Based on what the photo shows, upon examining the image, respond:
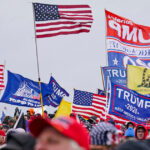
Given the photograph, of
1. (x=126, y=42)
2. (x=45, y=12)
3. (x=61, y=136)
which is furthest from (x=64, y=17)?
(x=61, y=136)

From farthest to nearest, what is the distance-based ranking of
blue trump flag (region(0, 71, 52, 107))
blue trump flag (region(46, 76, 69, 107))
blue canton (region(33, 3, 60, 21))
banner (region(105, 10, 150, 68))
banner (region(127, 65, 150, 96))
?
blue trump flag (region(46, 76, 69, 107)) → blue trump flag (region(0, 71, 52, 107)) → banner (region(105, 10, 150, 68)) → banner (region(127, 65, 150, 96)) → blue canton (region(33, 3, 60, 21))

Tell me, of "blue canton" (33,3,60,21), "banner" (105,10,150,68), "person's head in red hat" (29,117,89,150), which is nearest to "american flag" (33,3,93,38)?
"blue canton" (33,3,60,21)

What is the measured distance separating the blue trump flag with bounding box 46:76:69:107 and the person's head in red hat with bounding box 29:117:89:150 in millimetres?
21277

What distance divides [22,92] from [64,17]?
28.0ft

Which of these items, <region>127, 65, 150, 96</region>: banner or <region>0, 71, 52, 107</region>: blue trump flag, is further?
<region>0, 71, 52, 107</region>: blue trump flag

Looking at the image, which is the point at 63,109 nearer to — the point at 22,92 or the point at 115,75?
the point at 115,75

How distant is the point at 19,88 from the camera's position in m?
24.8

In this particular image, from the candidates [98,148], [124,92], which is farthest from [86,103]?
[98,148]

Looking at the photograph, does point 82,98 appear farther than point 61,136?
Yes

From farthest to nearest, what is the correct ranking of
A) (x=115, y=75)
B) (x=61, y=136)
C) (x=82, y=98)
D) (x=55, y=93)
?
(x=55, y=93) → (x=115, y=75) → (x=82, y=98) → (x=61, y=136)

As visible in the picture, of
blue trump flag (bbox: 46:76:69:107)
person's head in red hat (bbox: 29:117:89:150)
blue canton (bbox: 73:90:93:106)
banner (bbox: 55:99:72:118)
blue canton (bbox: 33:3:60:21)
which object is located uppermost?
blue canton (bbox: 33:3:60:21)

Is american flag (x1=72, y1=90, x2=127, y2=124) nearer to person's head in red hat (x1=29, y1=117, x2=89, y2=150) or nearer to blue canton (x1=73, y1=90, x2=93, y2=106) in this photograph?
blue canton (x1=73, y1=90, x2=93, y2=106)

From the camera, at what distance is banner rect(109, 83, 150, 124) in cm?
1488

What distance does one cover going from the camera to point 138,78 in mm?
18828
